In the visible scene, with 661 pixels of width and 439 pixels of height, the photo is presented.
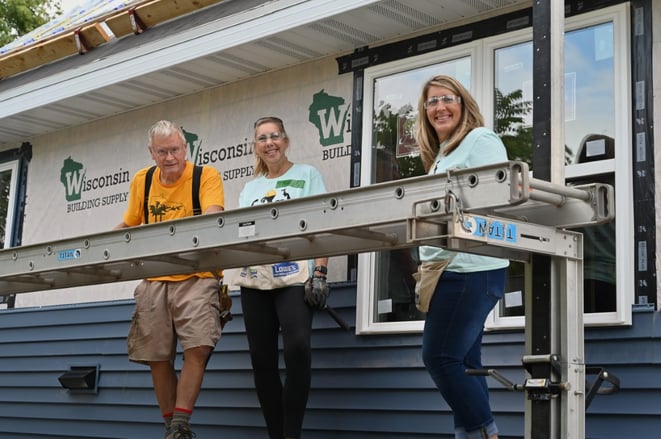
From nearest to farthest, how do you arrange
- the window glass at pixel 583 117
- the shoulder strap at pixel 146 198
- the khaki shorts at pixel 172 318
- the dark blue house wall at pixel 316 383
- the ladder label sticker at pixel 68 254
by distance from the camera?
1. the ladder label sticker at pixel 68 254
2. the dark blue house wall at pixel 316 383
3. the window glass at pixel 583 117
4. the khaki shorts at pixel 172 318
5. the shoulder strap at pixel 146 198

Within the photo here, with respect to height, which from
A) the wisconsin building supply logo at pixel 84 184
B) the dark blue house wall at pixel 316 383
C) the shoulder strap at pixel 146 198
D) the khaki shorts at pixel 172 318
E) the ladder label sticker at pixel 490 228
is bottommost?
the dark blue house wall at pixel 316 383

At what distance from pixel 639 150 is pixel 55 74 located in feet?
14.6

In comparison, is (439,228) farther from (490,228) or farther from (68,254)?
(68,254)

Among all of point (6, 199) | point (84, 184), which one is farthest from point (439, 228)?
point (6, 199)

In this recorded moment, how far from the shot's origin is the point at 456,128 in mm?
3850

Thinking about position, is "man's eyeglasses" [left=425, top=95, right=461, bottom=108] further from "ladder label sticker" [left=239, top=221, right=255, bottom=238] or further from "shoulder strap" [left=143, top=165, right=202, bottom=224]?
"shoulder strap" [left=143, top=165, right=202, bottom=224]

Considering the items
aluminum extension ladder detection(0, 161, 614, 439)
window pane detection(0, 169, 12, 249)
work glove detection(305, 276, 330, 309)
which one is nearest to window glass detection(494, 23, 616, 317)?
work glove detection(305, 276, 330, 309)

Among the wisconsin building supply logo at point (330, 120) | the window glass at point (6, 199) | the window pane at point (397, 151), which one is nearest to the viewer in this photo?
the window pane at point (397, 151)

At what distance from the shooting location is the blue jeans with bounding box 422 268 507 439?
360cm

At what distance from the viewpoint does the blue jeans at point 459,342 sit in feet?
11.8

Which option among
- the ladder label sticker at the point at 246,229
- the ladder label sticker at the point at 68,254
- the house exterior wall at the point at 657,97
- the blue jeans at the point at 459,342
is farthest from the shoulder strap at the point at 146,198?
the house exterior wall at the point at 657,97

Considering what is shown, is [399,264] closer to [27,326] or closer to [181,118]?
[181,118]

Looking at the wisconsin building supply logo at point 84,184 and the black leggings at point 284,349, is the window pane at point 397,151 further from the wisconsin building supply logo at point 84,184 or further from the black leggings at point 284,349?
the wisconsin building supply logo at point 84,184

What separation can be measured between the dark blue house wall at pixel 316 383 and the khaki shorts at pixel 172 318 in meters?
1.12
